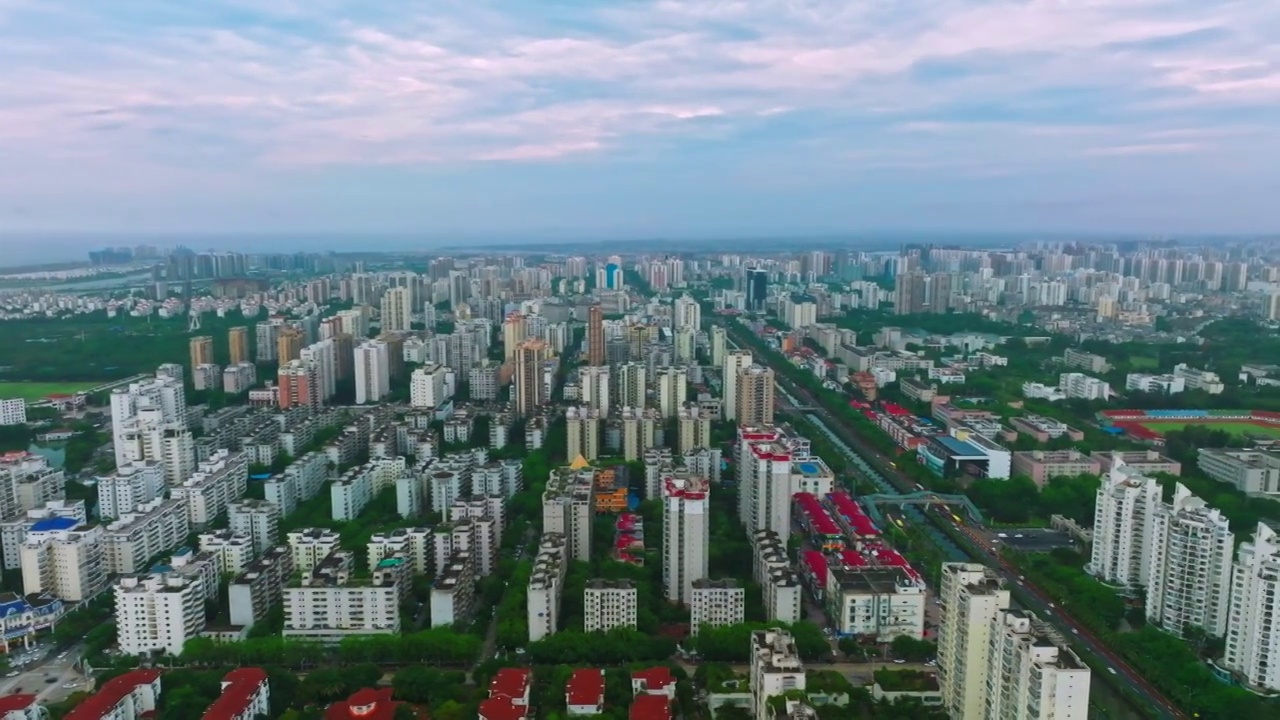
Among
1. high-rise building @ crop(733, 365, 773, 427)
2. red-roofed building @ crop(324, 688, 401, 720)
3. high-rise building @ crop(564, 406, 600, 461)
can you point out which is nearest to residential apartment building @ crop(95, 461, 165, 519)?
high-rise building @ crop(564, 406, 600, 461)

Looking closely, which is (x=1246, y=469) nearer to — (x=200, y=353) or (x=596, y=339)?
(x=596, y=339)

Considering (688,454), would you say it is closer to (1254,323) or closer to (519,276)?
(1254,323)

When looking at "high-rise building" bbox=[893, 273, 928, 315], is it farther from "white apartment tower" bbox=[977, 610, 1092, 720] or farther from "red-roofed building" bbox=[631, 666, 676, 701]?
"white apartment tower" bbox=[977, 610, 1092, 720]

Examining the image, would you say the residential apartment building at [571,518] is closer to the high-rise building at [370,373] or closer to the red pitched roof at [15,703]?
the red pitched roof at [15,703]

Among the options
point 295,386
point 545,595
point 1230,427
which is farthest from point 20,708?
point 1230,427

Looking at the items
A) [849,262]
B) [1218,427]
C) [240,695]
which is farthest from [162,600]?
[849,262]

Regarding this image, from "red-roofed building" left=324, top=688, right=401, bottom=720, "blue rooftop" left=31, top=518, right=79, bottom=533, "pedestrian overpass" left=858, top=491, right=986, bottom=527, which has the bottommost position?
"pedestrian overpass" left=858, top=491, right=986, bottom=527
